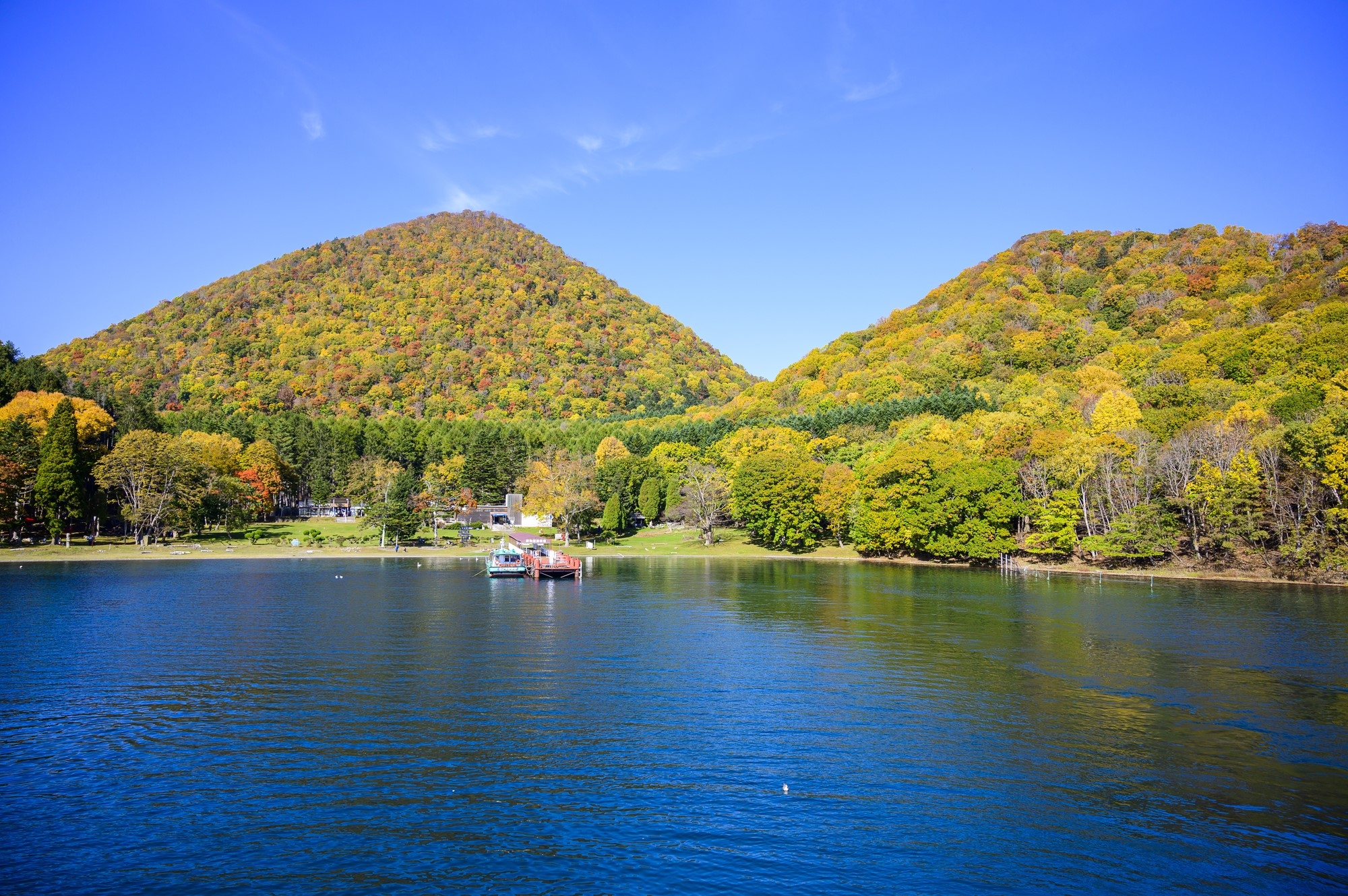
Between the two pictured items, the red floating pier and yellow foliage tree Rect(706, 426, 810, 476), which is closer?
the red floating pier

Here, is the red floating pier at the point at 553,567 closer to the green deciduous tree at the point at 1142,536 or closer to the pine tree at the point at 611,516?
the pine tree at the point at 611,516

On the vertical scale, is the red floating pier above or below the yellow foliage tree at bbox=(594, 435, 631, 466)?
below

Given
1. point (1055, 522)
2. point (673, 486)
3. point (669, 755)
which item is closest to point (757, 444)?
point (673, 486)

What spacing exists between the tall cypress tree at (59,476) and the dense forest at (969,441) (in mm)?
268

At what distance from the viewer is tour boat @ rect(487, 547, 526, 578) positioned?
6838 centimetres

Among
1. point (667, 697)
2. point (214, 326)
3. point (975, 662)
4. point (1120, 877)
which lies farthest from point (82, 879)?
point (214, 326)

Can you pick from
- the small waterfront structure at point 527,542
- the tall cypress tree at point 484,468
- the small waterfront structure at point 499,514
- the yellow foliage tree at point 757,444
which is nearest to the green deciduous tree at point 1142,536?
the yellow foliage tree at point 757,444

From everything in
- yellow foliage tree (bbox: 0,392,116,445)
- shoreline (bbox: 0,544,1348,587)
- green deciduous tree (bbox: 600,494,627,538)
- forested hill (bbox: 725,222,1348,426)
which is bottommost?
shoreline (bbox: 0,544,1348,587)

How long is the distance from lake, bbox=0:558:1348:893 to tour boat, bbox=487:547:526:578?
26353 millimetres

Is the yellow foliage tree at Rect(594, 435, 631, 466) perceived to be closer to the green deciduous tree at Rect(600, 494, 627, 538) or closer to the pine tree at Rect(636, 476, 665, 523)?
the pine tree at Rect(636, 476, 665, 523)

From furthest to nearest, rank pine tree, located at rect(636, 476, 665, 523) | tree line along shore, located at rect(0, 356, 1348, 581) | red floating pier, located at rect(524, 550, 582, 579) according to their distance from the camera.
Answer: pine tree, located at rect(636, 476, 665, 523)
tree line along shore, located at rect(0, 356, 1348, 581)
red floating pier, located at rect(524, 550, 582, 579)

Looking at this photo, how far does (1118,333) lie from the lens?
419 feet

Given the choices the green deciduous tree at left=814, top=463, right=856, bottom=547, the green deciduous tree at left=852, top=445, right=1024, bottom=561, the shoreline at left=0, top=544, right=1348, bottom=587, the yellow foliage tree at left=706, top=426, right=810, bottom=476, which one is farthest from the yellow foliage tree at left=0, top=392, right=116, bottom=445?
the green deciduous tree at left=852, top=445, right=1024, bottom=561

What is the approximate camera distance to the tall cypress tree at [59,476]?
3214 inches
